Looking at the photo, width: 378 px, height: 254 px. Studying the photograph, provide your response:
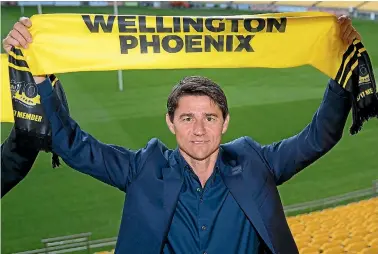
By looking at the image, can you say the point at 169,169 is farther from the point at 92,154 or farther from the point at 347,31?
the point at 347,31

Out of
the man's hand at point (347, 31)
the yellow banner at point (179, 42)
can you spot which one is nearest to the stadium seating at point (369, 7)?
the yellow banner at point (179, 42)

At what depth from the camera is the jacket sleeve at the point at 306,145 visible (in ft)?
9.48

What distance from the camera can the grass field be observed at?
10.1 meters

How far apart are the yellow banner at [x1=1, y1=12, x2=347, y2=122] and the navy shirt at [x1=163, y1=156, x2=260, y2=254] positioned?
1143 mm

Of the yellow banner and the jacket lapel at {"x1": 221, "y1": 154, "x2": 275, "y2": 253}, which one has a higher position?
the yellow banner

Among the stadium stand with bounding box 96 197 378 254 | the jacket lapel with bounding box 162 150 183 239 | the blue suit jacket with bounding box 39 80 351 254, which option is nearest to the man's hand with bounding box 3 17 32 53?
the blue suit jacket with bounding box 39 80 351 254

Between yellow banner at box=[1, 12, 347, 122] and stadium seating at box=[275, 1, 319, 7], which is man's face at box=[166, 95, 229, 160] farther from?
stadium seating at box=[275, 1, 319, 7]

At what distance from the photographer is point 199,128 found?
2.63 meters

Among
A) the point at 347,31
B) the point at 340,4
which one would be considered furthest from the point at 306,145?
the point at 340,4

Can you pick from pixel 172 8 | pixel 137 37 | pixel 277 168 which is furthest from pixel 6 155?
pixel 172 8

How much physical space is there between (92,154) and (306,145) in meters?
1.17

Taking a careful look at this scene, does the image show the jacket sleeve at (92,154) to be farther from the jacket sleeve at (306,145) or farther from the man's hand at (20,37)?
the jacket sleeve at (306,145)

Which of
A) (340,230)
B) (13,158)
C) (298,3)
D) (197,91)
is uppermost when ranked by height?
(298,3)

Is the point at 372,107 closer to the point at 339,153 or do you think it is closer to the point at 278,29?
the point at 278,29
